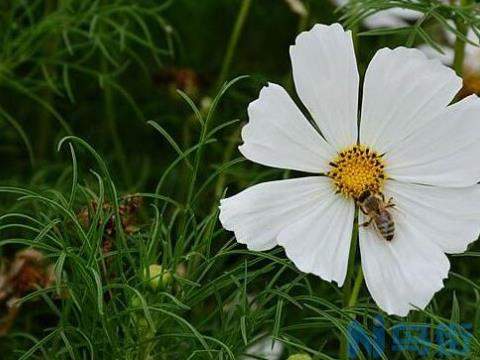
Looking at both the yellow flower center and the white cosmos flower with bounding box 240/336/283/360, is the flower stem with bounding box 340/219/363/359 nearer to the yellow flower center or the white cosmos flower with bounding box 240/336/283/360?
the yellow flower center

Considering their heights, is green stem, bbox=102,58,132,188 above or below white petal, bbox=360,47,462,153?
below

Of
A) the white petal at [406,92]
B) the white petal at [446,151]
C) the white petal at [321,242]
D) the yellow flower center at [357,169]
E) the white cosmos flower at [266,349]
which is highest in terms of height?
the white petal at [406,92]

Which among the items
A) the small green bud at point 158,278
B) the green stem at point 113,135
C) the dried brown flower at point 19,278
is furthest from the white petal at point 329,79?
the green stem at point 113,135

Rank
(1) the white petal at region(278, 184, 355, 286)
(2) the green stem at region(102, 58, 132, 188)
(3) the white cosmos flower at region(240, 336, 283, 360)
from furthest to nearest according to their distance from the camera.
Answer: (2) the green stem at region(102, 58, 132, 188), (3) the white cosmos flower at region(240, 336, 283, 360), (1) the white petal at region(278, 184, 355, 286)

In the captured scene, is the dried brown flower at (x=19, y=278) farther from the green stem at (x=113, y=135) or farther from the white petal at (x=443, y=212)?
the white petal at (x=443, y=212)

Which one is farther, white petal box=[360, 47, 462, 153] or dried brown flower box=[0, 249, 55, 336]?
dried brown flower box=[0, 249, 55, 336]

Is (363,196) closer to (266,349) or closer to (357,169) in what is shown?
(357,169)

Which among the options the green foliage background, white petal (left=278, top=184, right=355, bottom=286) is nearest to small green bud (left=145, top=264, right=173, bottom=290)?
the green foliage background
